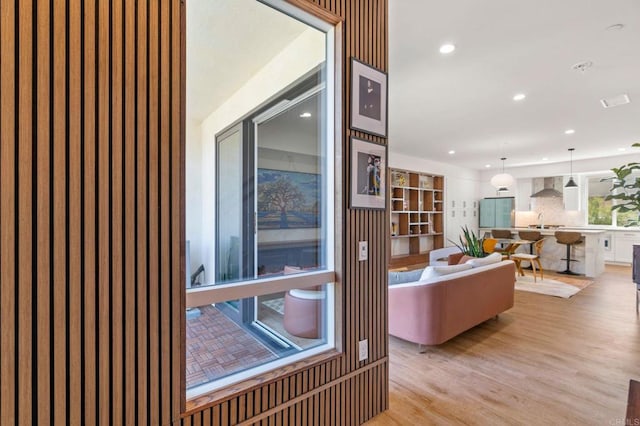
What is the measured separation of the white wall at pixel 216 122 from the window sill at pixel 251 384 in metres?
0.54

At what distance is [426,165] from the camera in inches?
337

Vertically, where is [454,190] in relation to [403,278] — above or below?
above

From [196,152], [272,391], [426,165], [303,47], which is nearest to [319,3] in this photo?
[303,47]

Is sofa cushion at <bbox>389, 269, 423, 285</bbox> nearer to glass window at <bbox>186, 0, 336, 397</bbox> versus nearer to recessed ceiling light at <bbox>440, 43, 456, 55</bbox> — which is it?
glass window at <bbox>186, 0, 336, 397</bbox>

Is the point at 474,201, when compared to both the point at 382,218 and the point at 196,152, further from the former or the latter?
the point at 196,152

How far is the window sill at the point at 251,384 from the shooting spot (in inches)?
52.8

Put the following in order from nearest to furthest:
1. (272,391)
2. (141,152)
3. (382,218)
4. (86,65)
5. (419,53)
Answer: (86,65)
(141,152)
(272,391)
(382,218)
(419,53)

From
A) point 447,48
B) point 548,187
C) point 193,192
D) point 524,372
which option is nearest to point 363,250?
point 193,192

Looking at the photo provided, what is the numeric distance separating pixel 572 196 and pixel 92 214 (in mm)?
11281

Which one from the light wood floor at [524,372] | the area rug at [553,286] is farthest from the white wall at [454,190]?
the light wood floor at [524,372]

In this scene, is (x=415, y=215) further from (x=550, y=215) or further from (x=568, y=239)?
(x=550, y=215)

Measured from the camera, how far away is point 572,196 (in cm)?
887

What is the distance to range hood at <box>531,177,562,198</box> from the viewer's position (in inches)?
339

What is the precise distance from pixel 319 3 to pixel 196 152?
1.10 m
